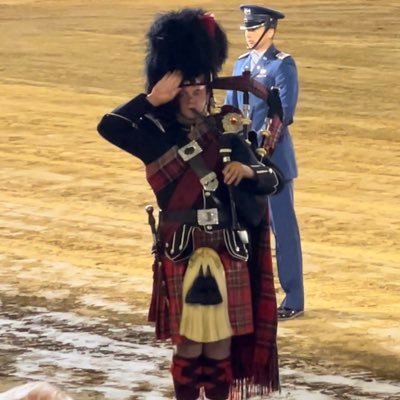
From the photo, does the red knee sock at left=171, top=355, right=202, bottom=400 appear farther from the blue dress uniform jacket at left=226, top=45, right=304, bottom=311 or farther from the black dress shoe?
the black dress shoe

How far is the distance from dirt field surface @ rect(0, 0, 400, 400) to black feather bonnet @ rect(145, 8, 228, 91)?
1.91m

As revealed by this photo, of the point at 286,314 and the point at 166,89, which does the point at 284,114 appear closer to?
the point at 286,314

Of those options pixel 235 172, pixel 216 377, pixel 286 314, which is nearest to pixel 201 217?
pixel 235 172

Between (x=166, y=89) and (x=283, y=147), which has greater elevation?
(x=166, y=89)

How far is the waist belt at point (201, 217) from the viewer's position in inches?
219

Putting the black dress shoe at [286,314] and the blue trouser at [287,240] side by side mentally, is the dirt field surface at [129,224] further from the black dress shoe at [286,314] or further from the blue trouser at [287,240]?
the blue trouser at [287,240]

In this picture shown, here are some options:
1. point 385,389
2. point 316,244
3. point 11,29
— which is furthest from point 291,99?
point 11,29

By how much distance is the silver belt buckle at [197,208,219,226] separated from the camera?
557 centimetres

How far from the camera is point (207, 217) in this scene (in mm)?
5574

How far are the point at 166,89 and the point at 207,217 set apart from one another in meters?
0.54

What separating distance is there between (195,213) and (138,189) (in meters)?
7.10

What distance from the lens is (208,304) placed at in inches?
218

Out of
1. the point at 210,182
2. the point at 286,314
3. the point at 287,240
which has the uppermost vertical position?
the point at 210,182

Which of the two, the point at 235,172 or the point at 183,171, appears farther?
the point at 183,171
